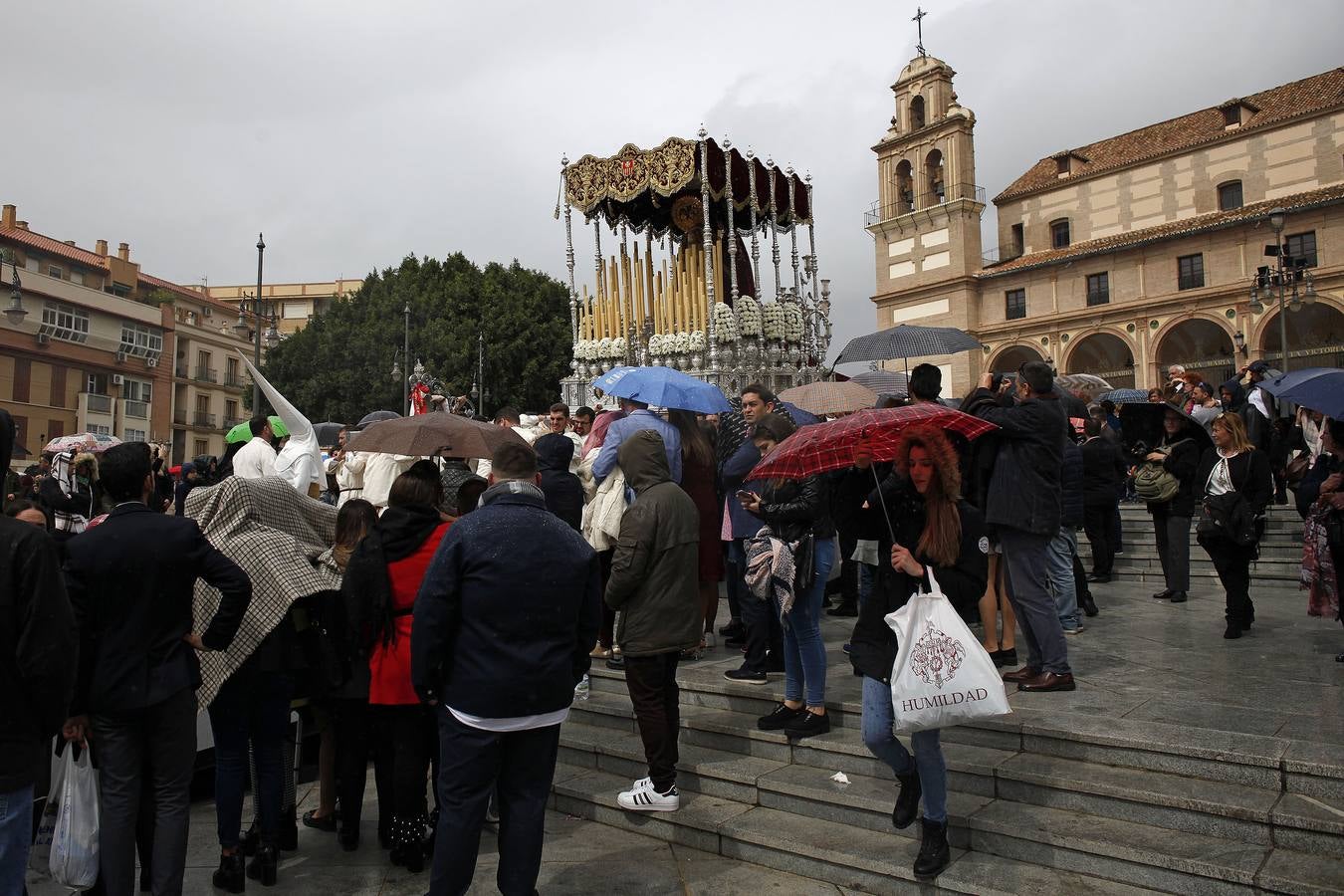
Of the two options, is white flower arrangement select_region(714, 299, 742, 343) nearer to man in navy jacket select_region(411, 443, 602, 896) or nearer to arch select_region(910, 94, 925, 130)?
man in navy jacket select_region(411, 443, 602, 896)

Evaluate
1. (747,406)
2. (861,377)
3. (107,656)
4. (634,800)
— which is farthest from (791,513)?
(861,377)

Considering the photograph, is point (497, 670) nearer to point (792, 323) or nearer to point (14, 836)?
point (14, 836)

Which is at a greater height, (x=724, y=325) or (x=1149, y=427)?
(x=724, y=325)

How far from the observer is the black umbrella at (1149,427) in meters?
8.12

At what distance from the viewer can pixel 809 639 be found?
4.87 m

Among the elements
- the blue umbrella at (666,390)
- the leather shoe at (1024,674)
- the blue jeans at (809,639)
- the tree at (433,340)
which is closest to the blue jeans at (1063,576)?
the leather shoe at (1024,674)

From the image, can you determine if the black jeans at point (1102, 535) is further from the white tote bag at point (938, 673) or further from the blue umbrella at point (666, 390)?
the white tote bag at point (938, 673)

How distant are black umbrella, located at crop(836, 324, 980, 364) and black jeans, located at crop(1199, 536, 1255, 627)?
10.0ft

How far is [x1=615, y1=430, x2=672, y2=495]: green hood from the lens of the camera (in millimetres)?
4664

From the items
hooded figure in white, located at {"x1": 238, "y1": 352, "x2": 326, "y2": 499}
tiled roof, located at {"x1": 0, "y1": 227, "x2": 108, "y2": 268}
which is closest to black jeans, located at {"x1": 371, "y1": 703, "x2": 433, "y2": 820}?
hooded figure in white, located at {"x1": 238, "y1": 352, "x2": 326, "y2": 499}

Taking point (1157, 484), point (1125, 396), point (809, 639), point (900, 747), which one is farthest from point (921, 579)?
point (1125, 396)

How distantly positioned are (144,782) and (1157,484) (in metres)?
7.89

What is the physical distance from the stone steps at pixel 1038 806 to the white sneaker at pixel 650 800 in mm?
71

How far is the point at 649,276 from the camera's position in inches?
696
